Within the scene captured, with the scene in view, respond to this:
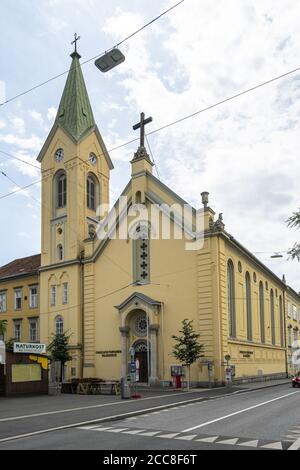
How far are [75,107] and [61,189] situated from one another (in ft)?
26.4

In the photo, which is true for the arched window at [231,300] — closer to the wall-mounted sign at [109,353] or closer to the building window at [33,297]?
the wall-mounted sign at [109,353]

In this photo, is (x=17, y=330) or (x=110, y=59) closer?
(x=110, y=59)

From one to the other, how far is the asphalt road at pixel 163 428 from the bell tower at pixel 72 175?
2575 cm

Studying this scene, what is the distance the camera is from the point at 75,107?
49.7 metres

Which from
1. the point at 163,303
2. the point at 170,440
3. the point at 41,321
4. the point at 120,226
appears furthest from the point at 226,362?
the point at 170,440

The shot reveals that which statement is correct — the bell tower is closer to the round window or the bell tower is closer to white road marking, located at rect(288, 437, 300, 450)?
the round window

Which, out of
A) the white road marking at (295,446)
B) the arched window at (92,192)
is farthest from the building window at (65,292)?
the white road marking at (295,446)

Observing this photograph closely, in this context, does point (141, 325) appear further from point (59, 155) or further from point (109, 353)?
point (59, 155)

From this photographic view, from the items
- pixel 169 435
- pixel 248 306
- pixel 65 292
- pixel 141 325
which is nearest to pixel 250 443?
pixel 169 435

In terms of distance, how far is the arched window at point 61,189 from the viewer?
156 ft

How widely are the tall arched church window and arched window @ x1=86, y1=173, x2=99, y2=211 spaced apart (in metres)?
7.80

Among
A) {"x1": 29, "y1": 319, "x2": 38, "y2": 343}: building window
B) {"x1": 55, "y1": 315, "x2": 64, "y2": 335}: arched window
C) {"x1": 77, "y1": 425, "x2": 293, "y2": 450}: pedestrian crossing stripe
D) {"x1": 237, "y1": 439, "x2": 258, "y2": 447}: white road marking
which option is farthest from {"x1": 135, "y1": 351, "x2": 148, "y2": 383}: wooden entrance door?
{"x1": 237, "y1": 439, "x2": 258, "y2": 447}: white road marking

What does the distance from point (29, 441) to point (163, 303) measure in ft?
86.7

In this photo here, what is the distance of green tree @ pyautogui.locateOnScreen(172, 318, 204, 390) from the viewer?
34656 millimetres
